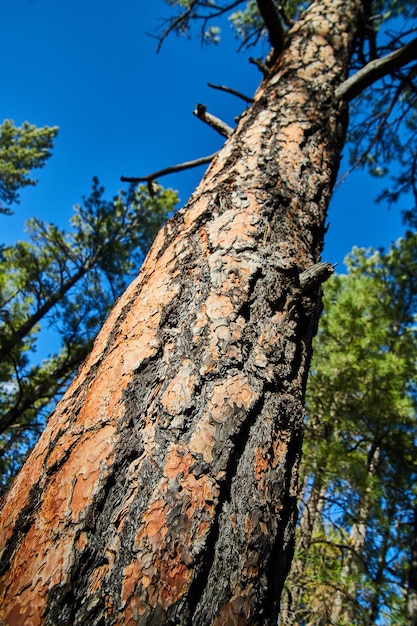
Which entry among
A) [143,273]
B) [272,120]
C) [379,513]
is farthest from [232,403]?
[379,513]

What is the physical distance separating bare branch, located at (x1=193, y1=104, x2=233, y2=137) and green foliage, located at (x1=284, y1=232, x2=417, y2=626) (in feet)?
12.0

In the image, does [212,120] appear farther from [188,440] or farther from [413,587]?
[413,587]

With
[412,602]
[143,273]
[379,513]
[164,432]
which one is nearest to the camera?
[164,432]

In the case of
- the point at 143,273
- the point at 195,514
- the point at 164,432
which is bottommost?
the point at 195,514

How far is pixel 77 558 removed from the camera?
0.60m

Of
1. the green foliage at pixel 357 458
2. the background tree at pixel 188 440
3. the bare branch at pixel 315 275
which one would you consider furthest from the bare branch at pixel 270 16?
the green foliage at pixel 357 458

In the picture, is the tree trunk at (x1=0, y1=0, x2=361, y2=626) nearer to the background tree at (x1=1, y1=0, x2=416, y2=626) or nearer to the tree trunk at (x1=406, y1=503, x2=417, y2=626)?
the background tree at (x1=1, y1=0, x2=416, y2=626)

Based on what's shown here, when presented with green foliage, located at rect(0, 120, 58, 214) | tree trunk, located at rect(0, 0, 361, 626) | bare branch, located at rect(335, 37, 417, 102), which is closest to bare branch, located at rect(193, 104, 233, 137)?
bare branch, located at rect(335, 37, 417, 102)

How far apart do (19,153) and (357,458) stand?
57.2 ft

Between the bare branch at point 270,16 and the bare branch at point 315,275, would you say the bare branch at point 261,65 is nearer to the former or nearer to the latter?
the bare branch at point 270,16

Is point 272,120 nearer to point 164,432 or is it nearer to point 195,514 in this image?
point 164,432

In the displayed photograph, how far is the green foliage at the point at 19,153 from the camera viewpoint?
15312 mm

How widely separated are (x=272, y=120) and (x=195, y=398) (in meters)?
1.32

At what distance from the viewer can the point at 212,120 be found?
1969mm
